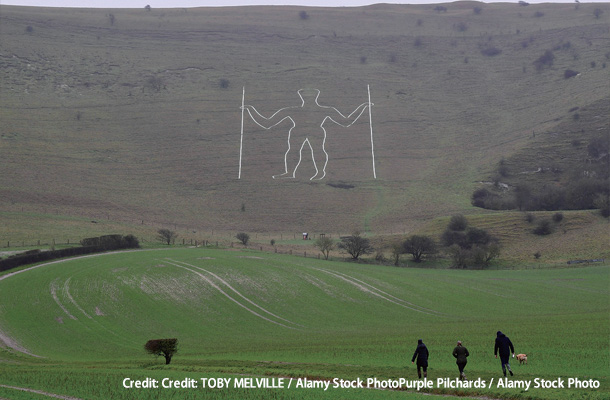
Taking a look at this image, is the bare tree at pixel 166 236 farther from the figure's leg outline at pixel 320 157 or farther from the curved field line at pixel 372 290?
the figure's leg outline at pixel 320 157

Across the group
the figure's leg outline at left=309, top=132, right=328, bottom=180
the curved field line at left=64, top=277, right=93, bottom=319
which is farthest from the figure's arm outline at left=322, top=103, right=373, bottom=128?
the curved field line at left=64, top=277, right=93, bottom=319

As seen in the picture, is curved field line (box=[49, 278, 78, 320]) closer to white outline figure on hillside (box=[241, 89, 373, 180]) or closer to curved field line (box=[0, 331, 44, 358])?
curved field line (box=[0, 331, 44, 358])

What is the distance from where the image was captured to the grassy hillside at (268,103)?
90.2 m

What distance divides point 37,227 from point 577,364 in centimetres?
6067

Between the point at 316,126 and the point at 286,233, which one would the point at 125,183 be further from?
the point at 316,126

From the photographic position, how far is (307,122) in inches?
4564

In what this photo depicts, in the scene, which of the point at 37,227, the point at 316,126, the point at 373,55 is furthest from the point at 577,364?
the point at 373,55

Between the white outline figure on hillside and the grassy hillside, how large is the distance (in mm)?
1528

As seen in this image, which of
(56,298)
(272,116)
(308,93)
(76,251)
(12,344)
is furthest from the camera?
(308,93)

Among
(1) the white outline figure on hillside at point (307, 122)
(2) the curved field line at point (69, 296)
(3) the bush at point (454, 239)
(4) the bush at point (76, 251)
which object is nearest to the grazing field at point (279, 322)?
(2) the curved field line at point (69, 296)

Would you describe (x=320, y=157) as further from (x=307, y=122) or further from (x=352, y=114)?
(x=352, y=114)

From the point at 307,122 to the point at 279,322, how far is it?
267 feet

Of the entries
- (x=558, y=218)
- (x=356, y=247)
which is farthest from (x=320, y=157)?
(x=558, y=218)

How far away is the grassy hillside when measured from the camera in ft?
296
